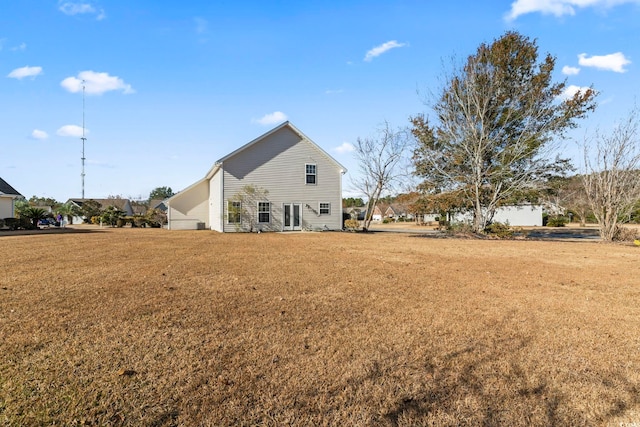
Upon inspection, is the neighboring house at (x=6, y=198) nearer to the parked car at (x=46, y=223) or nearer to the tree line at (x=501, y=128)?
the parked car at (x=46, y=223)

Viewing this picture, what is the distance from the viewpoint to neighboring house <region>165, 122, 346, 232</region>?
71.6 feet

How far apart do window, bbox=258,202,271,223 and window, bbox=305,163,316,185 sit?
3.27 meters

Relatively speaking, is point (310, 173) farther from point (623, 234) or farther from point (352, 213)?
point (623, 234)

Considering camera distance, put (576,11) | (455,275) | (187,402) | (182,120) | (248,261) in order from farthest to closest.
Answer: (182,120), (576,11), (248,261), (455,275), (187,402)

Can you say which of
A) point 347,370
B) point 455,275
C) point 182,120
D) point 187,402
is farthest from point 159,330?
point 182,120

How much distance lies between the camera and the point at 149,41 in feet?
40.3

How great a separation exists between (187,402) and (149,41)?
1346 centimetres

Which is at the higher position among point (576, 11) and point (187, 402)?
point (576, 11)

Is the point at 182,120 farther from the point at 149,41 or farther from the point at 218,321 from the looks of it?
the point at 218,321

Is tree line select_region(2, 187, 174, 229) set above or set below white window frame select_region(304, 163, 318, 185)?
below

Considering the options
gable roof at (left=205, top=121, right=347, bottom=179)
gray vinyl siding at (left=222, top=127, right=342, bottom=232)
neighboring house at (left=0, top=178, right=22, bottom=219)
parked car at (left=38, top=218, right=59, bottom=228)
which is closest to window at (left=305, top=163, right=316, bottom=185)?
gray vinyl siding at (left=222, top=127, right=342, bottom=232)

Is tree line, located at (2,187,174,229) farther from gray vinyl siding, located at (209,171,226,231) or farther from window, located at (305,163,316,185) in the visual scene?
window, located at (305,163,316,185)

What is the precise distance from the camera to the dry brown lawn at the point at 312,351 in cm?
243

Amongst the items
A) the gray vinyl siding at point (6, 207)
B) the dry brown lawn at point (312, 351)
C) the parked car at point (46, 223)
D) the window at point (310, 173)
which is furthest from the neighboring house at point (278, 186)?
the parked car at point (46, 223)
